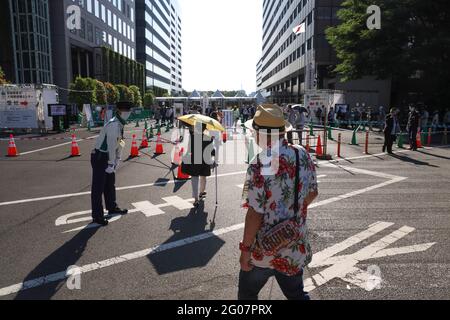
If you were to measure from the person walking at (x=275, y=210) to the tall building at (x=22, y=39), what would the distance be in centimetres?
4855

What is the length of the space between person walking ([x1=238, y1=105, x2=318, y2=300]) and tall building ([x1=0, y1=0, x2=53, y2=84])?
48545 millimetres

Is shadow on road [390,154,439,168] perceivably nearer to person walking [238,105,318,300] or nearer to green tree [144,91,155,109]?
person walking [238,105,318,300]

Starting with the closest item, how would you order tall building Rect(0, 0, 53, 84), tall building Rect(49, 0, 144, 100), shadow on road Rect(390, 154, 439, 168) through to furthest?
shadow on road Rect(390, 154, 439, 168) → tall building Rect(0, 0, 53, 84) → tall building Rect(49, 0, 144, 100)

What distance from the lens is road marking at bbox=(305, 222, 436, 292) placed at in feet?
14.3

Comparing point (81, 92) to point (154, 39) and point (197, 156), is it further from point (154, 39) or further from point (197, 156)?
point (154, 39)

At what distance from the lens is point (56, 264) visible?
479 cm

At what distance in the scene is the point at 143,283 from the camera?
4.27m

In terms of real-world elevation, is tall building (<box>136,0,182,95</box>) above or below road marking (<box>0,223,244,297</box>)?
above

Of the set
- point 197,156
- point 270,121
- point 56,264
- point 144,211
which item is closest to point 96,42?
point 197,156

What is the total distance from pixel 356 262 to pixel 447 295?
1.13m

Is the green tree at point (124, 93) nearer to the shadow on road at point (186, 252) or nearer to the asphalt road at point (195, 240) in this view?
the asphalt road at point (195, 240)

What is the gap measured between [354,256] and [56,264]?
13.0 ft

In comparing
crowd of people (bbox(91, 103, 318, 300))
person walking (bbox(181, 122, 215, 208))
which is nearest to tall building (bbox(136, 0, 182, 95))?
person walking (bbox(181, 122, 215, 208))
